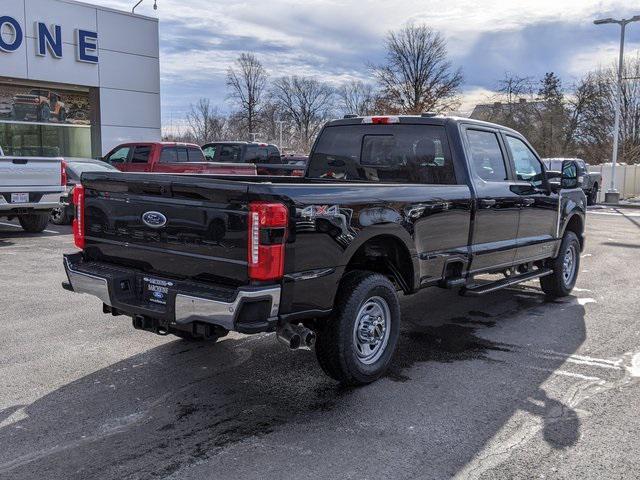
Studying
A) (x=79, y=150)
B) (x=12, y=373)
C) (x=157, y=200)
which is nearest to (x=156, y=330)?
(x=157, y=200)

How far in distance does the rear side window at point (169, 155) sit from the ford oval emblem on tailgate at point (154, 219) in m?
12.9

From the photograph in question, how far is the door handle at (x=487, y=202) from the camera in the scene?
18.8ft

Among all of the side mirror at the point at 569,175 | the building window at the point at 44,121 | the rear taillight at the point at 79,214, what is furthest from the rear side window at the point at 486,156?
the building window at the point at 44,121

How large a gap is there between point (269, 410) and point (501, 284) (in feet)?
10.0

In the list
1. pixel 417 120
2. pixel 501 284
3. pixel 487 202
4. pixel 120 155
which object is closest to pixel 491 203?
pixel 487 202

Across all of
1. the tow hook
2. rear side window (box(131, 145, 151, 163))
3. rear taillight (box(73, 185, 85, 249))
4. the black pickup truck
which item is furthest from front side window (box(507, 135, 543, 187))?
rear side window (box(131, 145, 151, 163))

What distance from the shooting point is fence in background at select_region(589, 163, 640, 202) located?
92.3 ft

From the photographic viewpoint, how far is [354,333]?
14.5ft

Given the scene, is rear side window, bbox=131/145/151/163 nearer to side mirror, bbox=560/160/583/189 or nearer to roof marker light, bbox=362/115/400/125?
roof marker light, bbox=362/115/400/125

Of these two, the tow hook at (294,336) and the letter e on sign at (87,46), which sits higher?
the letter e on sign at (87,46)

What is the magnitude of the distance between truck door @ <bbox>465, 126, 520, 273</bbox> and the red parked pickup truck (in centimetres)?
1036

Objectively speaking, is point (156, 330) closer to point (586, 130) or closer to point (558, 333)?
point (558, 333)

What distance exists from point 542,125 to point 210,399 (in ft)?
164

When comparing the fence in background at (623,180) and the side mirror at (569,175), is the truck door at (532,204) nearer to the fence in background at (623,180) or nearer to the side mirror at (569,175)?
the side mirror at (569,175)
